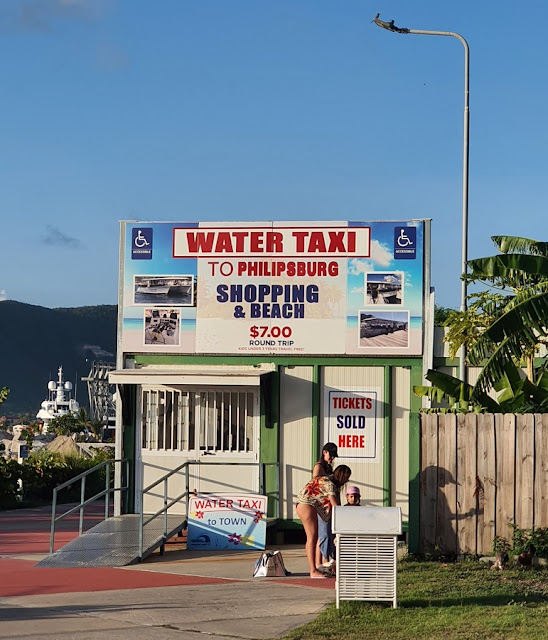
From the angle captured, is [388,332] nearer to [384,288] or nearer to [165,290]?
[384,288]

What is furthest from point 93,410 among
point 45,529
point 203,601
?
point 203,601

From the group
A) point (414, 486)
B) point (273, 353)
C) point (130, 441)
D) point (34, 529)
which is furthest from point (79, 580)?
point (34, 529)

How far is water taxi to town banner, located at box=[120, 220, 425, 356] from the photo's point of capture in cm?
1723

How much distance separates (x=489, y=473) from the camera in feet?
46.5

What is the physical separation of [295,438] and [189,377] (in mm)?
2025

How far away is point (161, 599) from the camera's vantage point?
11.5 m

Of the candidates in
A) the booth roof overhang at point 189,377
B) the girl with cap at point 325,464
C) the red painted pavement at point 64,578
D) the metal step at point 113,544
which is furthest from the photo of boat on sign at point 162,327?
the girl with cap at point 325,464

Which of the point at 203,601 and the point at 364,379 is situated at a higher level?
the point at 364,379

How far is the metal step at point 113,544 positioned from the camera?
14336 mm

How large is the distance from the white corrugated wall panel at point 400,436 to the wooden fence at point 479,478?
113 inches

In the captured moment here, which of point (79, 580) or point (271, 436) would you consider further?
point (271, 436)

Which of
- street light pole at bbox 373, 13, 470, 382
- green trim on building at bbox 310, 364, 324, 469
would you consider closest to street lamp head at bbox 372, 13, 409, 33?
street light pole at bbox 373, 13, 470, 382

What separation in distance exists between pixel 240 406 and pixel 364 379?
211cm

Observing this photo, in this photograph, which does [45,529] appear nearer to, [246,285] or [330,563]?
[246,285]
